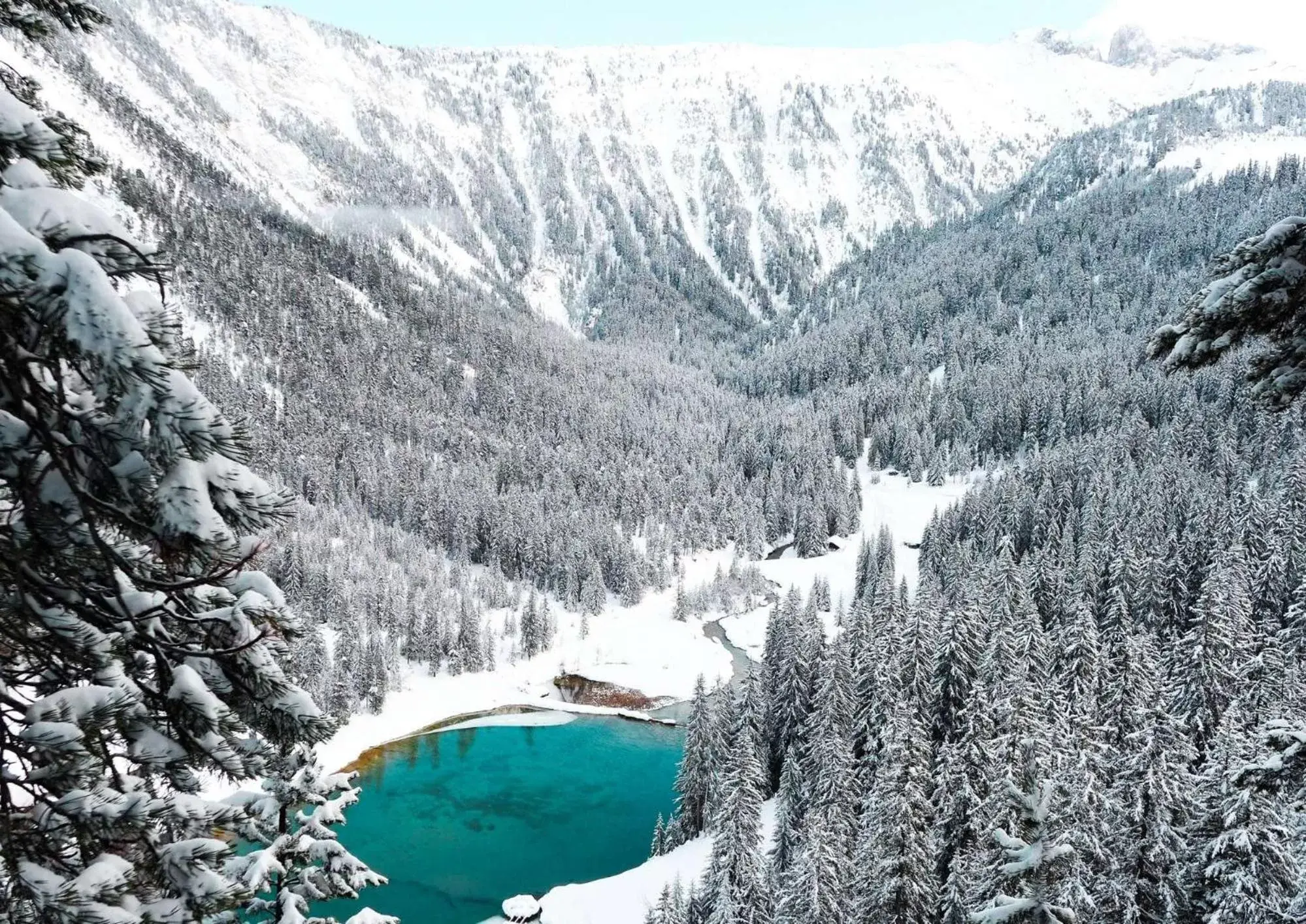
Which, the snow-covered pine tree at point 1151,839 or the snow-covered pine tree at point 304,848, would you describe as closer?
the snow-covered pine tree at point 304,848

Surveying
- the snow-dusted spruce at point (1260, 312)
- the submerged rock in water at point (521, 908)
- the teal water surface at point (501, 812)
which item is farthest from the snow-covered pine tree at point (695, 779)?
the snow-dusted spruce at point (1260, 312)

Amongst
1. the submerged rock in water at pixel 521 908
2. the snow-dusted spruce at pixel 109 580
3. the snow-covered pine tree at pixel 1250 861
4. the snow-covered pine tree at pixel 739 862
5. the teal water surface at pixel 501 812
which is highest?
the snow-dusted spruce at pixel 109 580

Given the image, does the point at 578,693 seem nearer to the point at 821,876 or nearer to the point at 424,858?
the point at 424,858

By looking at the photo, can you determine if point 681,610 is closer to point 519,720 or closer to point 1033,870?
point 519,720

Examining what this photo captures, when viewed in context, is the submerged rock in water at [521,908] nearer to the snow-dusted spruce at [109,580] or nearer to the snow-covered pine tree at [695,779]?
the snow-covered pine tree at [695,779]

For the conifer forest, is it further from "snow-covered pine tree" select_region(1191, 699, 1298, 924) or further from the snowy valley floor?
the snowy valley floor

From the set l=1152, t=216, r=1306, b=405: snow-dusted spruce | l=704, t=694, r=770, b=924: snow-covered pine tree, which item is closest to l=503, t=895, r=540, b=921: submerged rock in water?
l=704, t=694, r=770, b=924: snow-covered pine tree
